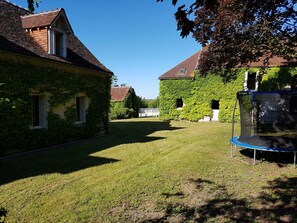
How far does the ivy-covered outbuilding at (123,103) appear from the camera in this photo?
3291 cm

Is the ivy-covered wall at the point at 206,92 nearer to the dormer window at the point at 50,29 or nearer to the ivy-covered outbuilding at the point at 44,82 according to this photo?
the ivy-covered outbuilding at the point at 44,82

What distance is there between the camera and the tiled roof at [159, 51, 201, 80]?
83.4ft

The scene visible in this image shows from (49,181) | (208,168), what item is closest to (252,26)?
(208,168)

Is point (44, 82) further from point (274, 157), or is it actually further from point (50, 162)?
point (274, 157)

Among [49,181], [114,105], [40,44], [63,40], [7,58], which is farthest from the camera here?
[114,105]

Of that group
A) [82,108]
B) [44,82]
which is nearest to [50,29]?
[44,82]

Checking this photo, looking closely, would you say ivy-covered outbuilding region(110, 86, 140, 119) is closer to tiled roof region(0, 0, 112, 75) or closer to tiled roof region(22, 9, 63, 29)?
tiled roof region(0, 0, 112, 75)

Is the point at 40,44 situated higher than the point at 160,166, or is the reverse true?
the point at 40,44

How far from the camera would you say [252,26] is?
981 centimetres

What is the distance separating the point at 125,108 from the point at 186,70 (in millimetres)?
11122

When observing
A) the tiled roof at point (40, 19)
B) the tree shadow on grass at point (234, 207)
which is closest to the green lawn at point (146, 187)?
the tree shadow on grass at point (234, 207)

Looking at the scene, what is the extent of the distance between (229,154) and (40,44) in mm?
9659

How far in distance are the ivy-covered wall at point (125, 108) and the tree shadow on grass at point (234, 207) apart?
2747cm

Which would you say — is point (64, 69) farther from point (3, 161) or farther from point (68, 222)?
point (68, 222)
